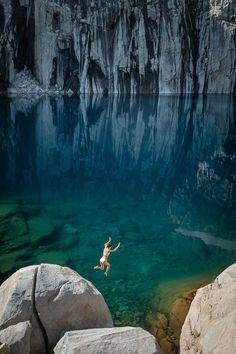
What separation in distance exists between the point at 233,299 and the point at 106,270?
5.12m

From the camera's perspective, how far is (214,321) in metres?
5.61

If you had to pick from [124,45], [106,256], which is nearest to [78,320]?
[106,256]

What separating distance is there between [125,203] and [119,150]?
10775 millimetres

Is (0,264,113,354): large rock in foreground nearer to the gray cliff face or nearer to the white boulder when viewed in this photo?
the white boulder

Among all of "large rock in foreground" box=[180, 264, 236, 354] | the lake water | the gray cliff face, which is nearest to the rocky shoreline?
"large rock in foreground" box=[180, 264, 236, 354]

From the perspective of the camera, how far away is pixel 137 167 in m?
22.9

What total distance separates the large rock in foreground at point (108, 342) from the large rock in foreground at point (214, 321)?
571 mm

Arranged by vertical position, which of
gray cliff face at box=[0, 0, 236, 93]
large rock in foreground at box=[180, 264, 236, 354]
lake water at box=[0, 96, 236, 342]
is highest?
gray cliff face at box=[0, 0, 236, 93]

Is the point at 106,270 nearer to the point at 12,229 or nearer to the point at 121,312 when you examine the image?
the point at 121,312

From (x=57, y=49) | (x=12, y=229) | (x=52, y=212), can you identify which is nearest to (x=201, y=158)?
(x=52, y=212)

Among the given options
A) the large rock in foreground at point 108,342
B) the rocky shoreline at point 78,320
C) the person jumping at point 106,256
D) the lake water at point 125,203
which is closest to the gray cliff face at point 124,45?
the lake water at point 125,203

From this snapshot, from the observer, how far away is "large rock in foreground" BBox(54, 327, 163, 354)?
5.55m

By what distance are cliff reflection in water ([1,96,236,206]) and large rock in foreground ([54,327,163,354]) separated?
1181 centimetres

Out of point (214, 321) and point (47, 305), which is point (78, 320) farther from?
point (214, 321)
